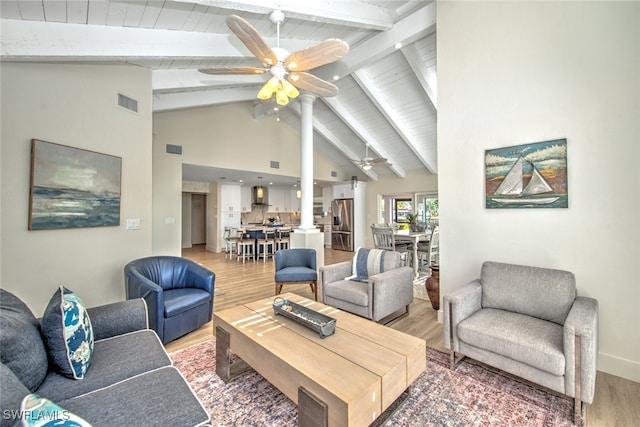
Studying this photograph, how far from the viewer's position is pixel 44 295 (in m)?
2.56

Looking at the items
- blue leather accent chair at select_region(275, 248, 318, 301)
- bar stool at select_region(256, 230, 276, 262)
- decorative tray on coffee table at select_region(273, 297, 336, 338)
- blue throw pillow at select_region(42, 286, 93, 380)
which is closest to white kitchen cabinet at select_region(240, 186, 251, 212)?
bar stool at select_region(256, 230, 276, 262)

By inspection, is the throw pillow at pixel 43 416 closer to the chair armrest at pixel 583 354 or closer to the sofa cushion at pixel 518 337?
the sofa cushion at pixel 518 337

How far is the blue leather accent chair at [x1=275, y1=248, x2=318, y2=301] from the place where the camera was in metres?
3.81

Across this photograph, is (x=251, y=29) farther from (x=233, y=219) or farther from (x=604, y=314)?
(x=233, y=219)

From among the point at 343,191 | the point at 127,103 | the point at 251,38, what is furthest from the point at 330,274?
the point at 343,191

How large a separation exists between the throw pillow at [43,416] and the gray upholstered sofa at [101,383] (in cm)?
7

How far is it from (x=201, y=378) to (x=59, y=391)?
3.07 ft

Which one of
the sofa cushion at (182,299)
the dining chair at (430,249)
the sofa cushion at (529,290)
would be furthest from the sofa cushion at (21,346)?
the dining chair at (430,249)

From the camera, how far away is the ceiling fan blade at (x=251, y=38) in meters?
1.95

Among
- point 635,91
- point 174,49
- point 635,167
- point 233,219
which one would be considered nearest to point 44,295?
point 174,49

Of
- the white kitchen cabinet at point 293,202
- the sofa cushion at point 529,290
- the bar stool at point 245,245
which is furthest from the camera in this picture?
the white kitchen cabinet at point 293,202

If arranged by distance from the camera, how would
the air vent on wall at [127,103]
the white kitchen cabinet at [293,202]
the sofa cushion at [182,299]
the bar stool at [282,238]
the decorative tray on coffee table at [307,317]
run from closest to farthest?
the decorative tray on coffee table at [307,317], the sofa cushion at [182,299], the air vent on wall at [127,103], the bar stool at [282,238], the white kitchen cabinet at [293,202]

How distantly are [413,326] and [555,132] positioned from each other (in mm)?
2353

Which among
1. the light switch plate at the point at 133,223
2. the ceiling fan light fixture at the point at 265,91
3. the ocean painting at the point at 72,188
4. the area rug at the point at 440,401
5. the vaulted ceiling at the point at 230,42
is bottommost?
the area rug at the point at 440,401
